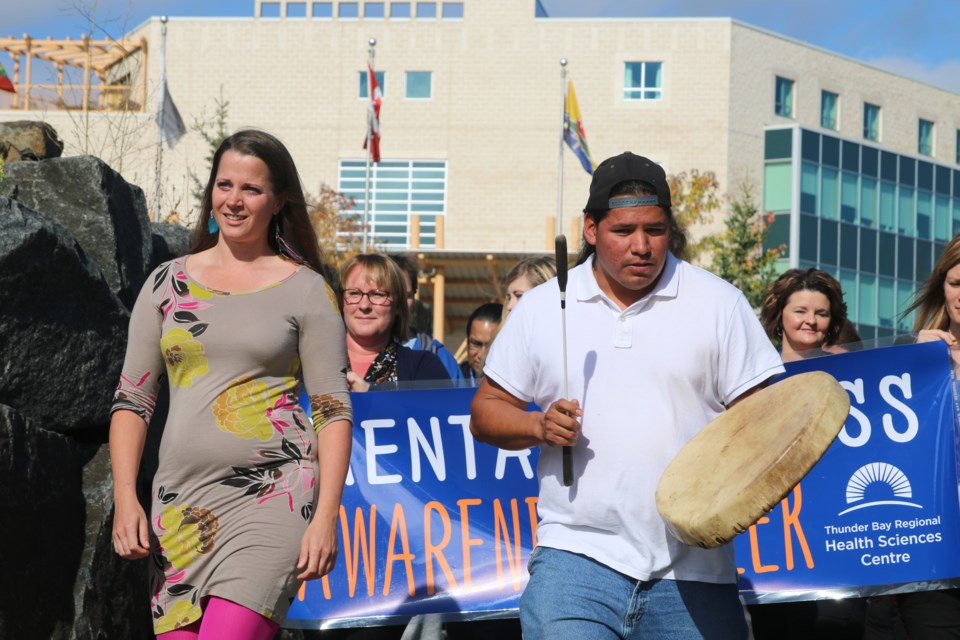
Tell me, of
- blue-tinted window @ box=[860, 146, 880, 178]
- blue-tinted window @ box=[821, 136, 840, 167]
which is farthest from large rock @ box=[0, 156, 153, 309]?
blue-tinted window @ box=[860, 146, 880, 178]

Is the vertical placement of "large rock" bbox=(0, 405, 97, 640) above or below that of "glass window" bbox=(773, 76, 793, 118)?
below

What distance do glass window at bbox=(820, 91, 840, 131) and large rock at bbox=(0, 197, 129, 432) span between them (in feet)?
164

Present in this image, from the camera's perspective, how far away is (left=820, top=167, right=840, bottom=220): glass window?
169 feet

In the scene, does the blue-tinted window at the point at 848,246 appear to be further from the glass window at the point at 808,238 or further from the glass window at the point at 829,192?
the glass window at the point at 808,238

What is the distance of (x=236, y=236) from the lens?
3982mm

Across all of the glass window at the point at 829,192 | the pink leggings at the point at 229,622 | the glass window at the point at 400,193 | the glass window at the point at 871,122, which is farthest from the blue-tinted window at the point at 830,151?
the pink leggings at the point at 229,622

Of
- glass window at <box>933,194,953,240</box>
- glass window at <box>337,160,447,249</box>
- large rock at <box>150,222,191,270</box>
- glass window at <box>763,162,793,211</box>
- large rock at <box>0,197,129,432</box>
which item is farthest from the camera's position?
glass window at <box>933,194,953,240</box>

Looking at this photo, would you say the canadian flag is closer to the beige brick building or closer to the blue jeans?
the beige brick building

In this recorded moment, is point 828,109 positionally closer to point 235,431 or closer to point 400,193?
point 400,193

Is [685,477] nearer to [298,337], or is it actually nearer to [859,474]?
[298,337]

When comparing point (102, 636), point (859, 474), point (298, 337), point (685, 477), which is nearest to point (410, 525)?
point (102, 636)

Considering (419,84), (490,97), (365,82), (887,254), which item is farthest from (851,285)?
(365,82)

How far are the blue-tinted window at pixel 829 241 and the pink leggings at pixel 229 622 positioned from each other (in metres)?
49.1

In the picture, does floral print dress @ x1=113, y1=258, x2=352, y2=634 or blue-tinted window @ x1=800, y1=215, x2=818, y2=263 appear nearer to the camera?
floral print dress @ x1=113, y1=258, x2=352, y2=634
